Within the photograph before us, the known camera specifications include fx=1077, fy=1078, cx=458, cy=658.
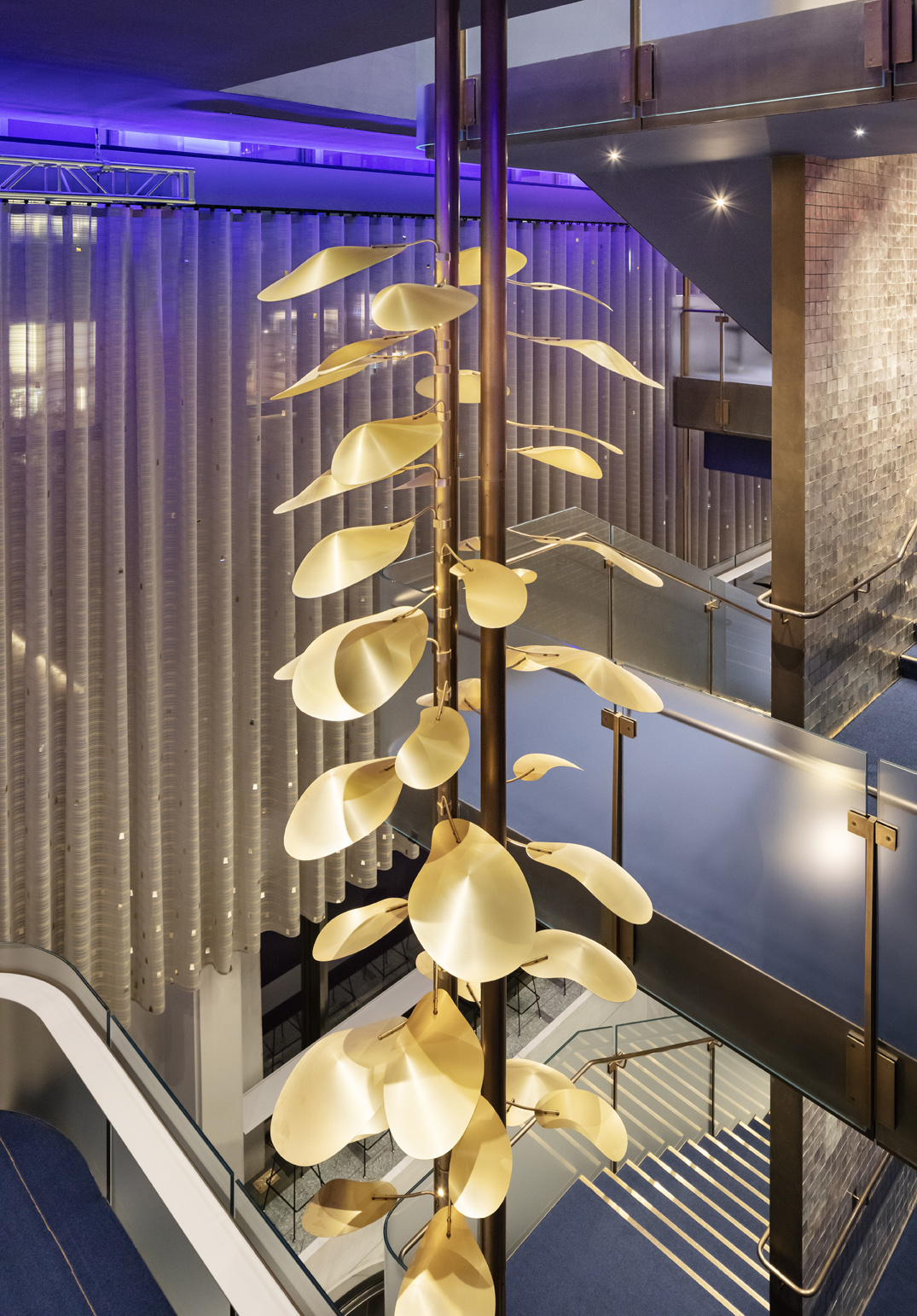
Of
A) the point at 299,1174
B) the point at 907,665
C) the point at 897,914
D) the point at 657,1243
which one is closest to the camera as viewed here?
the point at 897,914

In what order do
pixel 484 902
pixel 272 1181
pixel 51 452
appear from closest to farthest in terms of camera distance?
pixel 484 902 < pixel 51 452 < pixel 272 1181

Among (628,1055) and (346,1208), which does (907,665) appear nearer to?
(628,1055)

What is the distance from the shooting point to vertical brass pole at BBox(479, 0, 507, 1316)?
2.98ft

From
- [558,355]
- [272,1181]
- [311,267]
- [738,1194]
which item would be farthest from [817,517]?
[272,1181]

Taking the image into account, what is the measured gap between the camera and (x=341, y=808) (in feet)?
2.95

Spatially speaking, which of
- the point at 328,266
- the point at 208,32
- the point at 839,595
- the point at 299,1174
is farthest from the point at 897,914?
the point at 299,1174

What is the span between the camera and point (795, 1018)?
3182 millimetres

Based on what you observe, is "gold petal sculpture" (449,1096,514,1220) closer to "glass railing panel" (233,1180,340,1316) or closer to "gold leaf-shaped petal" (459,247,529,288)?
"gold leaf-shaped petal" (459,247,529,288)

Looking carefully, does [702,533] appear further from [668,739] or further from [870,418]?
[668,739]

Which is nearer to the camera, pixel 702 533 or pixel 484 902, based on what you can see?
pixel 484 902

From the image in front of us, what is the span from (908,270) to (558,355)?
2.28 m

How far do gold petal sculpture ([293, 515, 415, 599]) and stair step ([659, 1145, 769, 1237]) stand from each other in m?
4.71

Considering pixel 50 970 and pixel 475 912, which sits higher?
pixel 475 912

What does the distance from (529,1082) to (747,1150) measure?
17.5 feet
